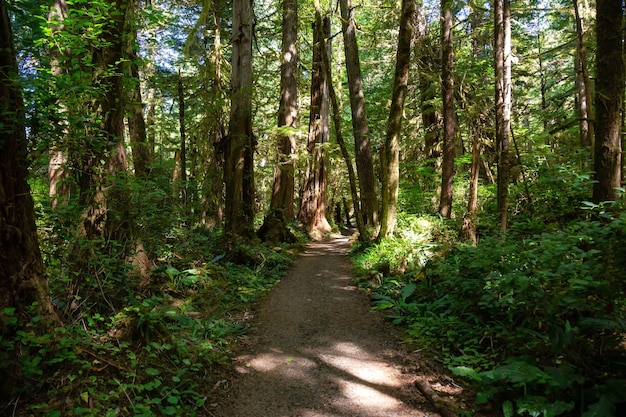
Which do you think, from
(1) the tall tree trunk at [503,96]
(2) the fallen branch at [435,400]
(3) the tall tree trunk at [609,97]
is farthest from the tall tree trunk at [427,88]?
(2) the fallen branch at [435,400]

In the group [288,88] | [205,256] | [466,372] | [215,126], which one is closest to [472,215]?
[466,372]

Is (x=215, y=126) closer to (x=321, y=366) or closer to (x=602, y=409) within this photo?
(x=321, y=366)

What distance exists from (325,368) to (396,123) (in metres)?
7.20

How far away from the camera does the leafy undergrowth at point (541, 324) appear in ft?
10.1

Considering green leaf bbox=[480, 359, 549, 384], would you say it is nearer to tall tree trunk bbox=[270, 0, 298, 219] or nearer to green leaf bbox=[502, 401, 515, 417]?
green leaf bbox=[502, 401, 515, 417]

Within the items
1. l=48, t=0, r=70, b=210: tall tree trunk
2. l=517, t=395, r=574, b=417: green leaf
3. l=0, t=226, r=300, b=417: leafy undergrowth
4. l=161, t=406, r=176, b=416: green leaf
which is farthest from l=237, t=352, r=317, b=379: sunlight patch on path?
l=48, t=0, r=70, b=210: tall tree trunk

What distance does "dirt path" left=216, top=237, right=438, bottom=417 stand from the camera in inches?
147

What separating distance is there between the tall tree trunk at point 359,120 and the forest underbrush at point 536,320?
6758mm

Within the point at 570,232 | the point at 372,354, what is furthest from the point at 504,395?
the point at 570,232

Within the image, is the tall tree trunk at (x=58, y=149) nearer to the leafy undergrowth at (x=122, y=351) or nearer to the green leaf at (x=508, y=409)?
the leafy undergrowth at (x=122, y=351)

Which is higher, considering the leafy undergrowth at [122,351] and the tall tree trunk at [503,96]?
the tall tree trunk at [503,96]

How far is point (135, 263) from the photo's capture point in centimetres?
624

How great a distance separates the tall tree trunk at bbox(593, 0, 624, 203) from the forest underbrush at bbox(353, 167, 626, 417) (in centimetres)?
122

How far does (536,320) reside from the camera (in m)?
3.96
